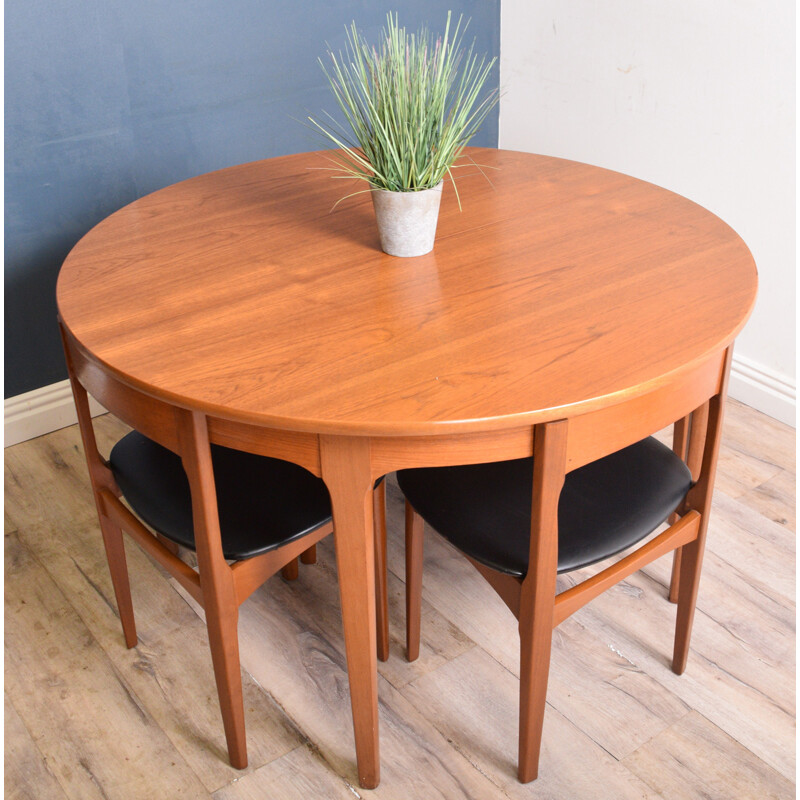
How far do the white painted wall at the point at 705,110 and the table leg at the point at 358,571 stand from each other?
59.6 inches

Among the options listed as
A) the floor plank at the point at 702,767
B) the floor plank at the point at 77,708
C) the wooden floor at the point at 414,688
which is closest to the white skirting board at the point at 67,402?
the wooden floor at the point at 414,688

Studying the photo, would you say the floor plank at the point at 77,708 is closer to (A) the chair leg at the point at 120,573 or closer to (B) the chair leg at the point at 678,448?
(A) the chair leg at the point at 120,573

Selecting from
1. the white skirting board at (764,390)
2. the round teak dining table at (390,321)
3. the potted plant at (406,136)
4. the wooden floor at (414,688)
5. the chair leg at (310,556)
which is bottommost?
the wooden floor at (414,688)

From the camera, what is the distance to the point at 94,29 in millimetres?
2105

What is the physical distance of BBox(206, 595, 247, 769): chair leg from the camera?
135 cm

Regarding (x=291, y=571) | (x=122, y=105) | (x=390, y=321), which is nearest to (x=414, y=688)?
(x=291, y=571)

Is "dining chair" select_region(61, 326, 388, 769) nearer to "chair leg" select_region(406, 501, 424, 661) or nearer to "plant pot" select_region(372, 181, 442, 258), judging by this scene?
"chair leg" select_region(406, 501, 424, 661)

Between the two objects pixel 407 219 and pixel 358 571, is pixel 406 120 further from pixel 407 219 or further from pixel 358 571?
pixel 358 571

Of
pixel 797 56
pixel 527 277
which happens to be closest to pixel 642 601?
pixel 527 277

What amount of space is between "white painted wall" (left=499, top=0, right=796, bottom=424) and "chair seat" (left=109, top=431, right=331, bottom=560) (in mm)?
1454

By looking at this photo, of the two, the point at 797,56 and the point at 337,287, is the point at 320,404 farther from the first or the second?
the point at 797,56

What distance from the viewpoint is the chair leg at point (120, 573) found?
162 cm

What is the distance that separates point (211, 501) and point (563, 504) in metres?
0.55

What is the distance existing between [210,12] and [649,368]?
5.58ft
